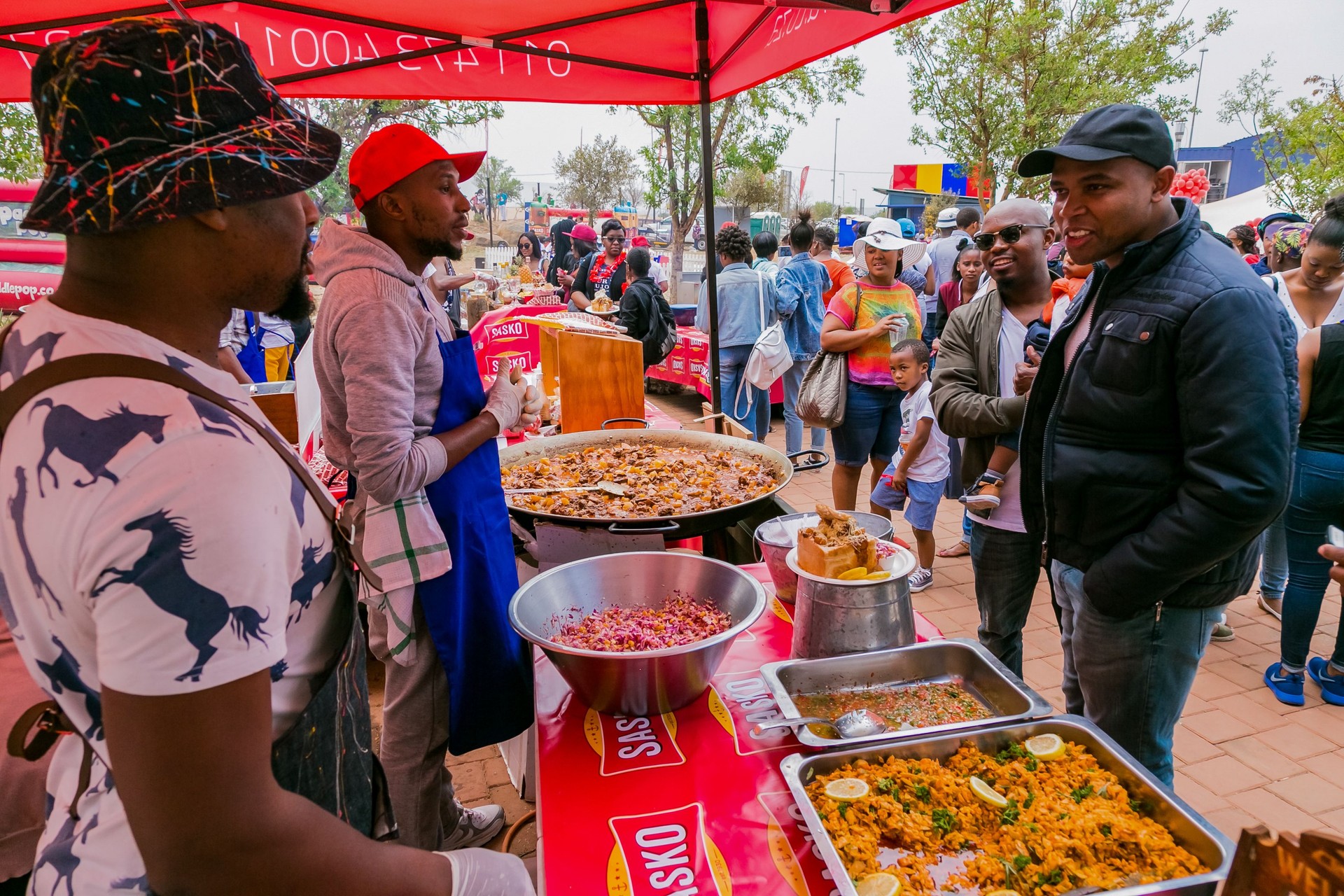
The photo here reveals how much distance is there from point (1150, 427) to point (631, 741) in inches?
58.3

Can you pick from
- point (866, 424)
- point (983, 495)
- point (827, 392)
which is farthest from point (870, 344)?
point (983, 495)

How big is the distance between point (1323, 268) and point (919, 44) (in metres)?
14.2

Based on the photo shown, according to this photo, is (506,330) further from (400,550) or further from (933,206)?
(933,206)

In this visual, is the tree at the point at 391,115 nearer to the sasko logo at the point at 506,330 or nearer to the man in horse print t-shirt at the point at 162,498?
the sasko logo at the point at 506,330

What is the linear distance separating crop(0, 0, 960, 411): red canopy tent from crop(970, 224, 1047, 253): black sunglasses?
0.91 metres

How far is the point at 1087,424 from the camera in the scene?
6.38 feet

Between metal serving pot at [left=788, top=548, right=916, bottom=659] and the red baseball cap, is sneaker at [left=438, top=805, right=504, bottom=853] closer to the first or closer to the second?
metal serving pot at [left=788, top=548, right=916, bottom=659]

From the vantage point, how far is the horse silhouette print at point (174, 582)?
73cm

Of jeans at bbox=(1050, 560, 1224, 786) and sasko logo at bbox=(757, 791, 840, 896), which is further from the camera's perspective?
jeans at bbox=(1050, 560, 1224, 786)

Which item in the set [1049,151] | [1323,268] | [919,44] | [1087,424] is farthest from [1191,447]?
[919,44]

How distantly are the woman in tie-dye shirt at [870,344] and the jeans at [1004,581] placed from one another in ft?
5.98

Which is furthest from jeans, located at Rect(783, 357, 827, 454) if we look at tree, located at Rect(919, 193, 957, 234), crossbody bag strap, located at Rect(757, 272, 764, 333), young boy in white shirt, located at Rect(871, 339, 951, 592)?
tree, located at Rect(919, 193, 957, 234)

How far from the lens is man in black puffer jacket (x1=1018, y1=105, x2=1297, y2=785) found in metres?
1.67

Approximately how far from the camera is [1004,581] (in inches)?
110
